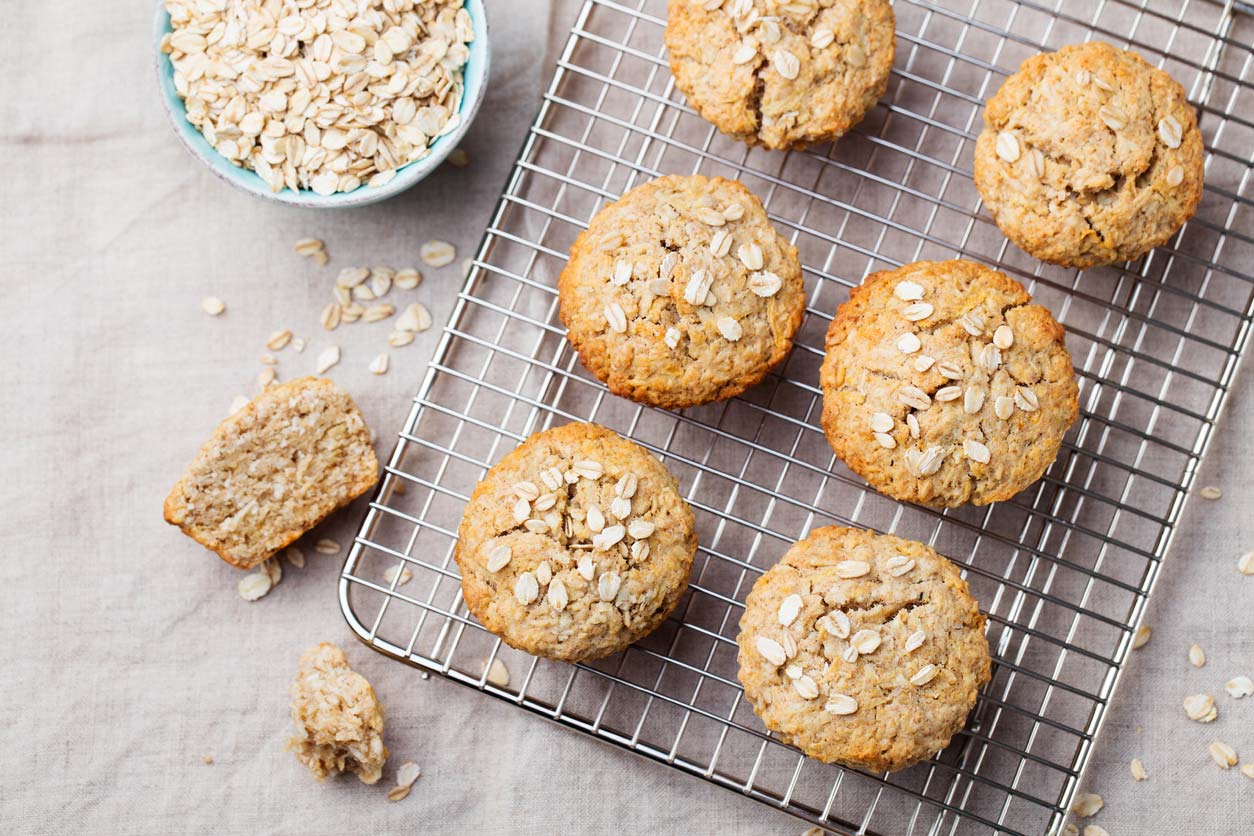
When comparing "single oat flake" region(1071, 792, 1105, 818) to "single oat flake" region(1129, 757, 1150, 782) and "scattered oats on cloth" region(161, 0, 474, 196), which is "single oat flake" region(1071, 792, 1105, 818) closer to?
"single oat flake" region(1129, 757, 1150, 782)

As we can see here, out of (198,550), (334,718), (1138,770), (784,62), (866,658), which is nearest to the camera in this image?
(866,658)

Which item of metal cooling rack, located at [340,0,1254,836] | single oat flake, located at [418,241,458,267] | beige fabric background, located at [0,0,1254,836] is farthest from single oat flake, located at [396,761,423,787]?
single oat flake, located at [418,241,458,267]

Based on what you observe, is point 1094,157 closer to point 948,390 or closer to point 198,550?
point 948,390

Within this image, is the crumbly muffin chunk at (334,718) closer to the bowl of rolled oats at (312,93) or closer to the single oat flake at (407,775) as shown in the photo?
the single oat flake at (407,775)

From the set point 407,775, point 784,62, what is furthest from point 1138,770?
point 784,62

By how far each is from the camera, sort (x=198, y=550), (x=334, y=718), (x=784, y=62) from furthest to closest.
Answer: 1. (x=198, y=550)
2. (x=334, y=718)
3. (x=784, y=62)

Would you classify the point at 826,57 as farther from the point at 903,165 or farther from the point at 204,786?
the point at 204,786

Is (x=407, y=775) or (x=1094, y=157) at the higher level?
(x=1094, y=157)
